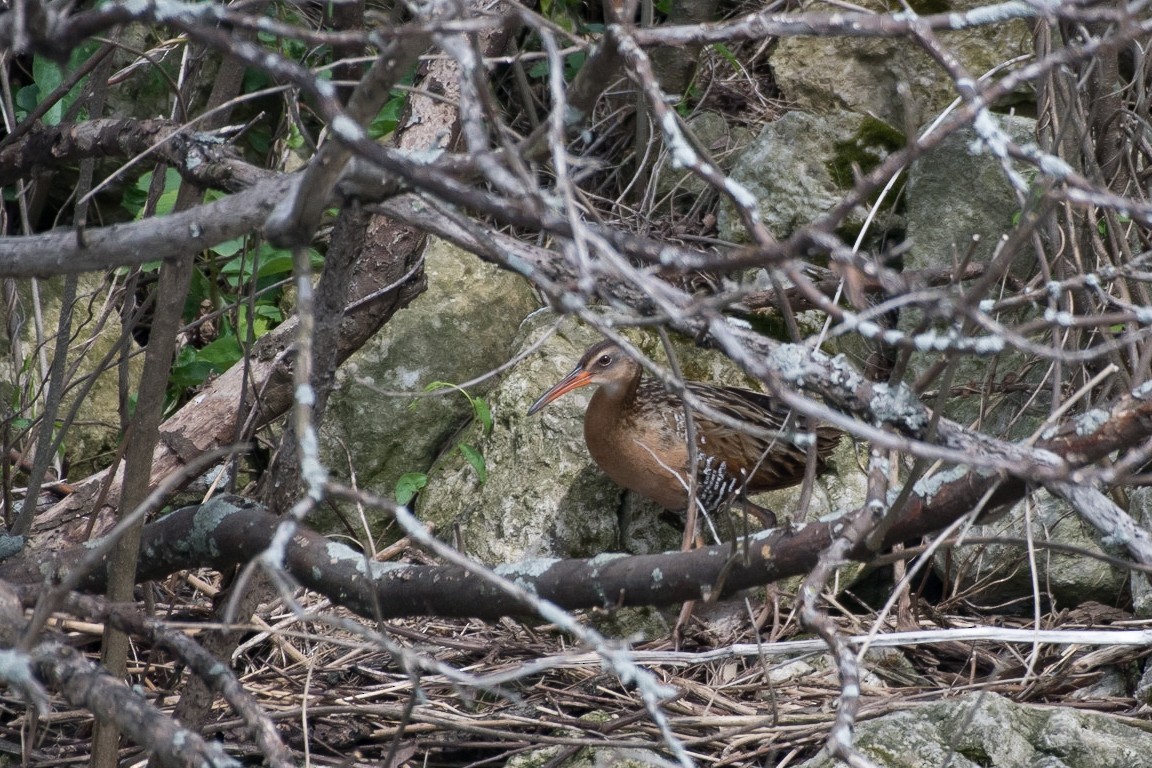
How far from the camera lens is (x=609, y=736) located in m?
3.25

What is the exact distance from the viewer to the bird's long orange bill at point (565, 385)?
14.6 ft

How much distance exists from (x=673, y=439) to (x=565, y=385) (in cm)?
51

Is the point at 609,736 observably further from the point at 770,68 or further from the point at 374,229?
the point at 770,68

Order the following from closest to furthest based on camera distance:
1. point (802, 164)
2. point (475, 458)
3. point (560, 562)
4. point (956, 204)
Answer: point (560, 562), point (475, 458), point (956, 204), point (802, 164)

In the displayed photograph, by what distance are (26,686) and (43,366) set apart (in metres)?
3.15

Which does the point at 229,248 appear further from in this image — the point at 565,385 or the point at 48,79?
the point at 565,385

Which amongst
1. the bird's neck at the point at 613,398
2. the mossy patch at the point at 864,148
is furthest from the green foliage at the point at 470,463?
the mossy patch at the point at 864,148

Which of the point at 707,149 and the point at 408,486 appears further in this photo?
the point at 707,149

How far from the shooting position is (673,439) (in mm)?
4660

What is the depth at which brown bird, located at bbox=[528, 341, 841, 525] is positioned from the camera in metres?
4.27

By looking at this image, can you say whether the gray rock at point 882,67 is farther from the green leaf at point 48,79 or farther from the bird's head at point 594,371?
the green leaf at point 48,79

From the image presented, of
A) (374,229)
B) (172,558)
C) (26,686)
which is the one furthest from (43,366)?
(26,686)

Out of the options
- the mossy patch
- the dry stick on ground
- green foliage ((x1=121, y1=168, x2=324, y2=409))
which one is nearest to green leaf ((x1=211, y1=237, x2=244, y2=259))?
green foliage ((x1=121, y1=168, x2=324, y2=409))


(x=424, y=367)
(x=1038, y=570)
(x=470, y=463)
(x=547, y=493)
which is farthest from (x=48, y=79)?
(x=1038, y=570)
